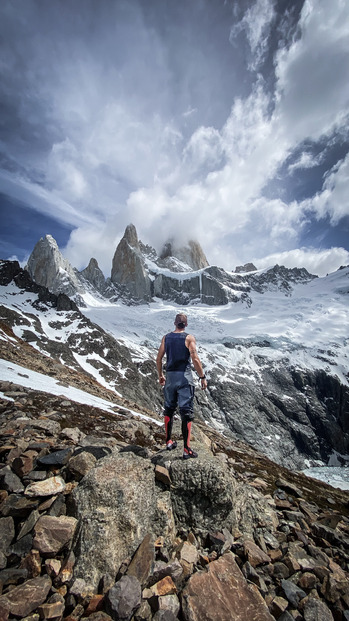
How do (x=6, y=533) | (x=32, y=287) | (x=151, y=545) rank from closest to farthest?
(x=6, y=533) → (x=151, y=545) → (x=32, y=287)

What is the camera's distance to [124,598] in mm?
3385

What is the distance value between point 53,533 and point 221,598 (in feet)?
8.89

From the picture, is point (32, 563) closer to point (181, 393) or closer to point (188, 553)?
point (188, 553)

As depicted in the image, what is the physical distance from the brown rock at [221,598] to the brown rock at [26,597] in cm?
189

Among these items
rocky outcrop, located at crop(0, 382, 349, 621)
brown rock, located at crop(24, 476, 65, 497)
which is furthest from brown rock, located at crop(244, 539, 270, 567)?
brown rock, located at crop(24, 476, 65, 497)

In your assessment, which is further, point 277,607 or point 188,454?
point 188,454

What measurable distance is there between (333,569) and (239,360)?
622 ft

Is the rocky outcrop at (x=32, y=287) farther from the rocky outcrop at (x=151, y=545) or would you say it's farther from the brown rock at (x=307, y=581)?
the brown rock at (x=307, y=581)

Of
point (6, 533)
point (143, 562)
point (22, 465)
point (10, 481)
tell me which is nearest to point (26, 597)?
point (6, 533)

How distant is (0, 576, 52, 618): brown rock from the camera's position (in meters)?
3.01

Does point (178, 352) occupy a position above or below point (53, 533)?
above

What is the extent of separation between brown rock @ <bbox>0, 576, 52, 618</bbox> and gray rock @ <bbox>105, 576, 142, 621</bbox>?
0.83m

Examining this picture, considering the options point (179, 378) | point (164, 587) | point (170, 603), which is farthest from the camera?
point (179, 378)

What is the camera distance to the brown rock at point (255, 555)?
178 inches
